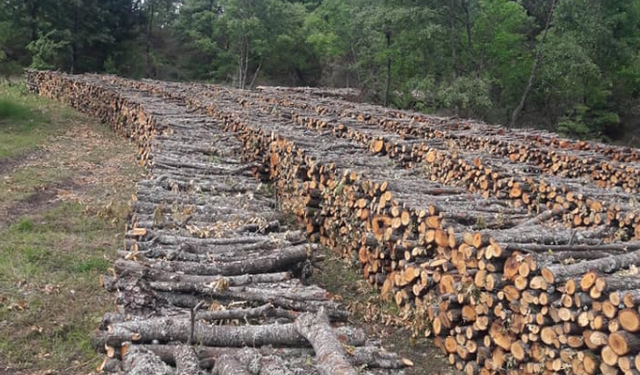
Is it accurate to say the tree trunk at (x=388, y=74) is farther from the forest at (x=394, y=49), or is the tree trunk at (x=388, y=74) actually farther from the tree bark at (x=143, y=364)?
the tree bark at (x=143, y=364)

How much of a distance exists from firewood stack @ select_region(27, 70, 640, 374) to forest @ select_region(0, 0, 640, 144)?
47.2ft

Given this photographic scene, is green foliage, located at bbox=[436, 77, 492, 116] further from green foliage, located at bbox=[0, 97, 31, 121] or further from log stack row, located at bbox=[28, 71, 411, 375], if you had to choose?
log stack row, located at bbox=[28, 71, 411, 375]

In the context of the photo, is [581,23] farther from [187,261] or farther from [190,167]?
[187,261]

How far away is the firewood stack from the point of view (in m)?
4.99

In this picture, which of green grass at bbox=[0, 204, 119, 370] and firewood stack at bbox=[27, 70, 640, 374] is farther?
green grass at bbox=[0, 204, 119, 370]

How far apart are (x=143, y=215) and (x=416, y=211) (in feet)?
10.8

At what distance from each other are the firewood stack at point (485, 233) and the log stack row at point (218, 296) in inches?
52.9

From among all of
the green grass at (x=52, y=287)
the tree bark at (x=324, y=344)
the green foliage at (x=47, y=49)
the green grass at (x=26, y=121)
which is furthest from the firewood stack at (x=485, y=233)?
the green foliage at (x=47, y=49)

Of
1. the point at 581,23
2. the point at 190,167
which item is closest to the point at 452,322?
the point at 190,167

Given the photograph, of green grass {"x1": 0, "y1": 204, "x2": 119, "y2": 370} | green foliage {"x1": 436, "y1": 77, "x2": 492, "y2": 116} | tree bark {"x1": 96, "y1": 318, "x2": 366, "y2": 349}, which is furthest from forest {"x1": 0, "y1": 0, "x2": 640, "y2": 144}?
tree bark {"x1": 96, "y1": 318, "x2": 366, "y2": 349}

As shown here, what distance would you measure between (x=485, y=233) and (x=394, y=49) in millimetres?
27281

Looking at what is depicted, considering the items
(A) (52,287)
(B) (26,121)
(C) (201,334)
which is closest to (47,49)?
(B) (26,121)

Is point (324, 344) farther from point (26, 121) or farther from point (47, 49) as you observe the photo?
point (47, 49)

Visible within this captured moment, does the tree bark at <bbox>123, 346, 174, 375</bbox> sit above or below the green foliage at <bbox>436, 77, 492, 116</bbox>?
below
